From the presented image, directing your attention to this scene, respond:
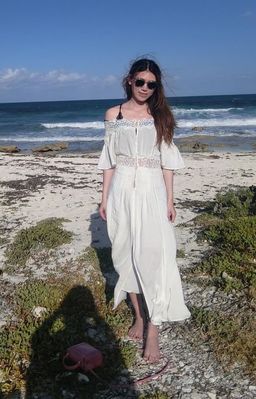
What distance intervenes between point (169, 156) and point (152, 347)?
160 centimetres

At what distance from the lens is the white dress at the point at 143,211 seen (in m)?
3.50

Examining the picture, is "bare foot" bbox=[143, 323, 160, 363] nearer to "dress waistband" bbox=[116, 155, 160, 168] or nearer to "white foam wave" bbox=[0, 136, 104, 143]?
"dress waistband" bbox=[116, 155, 160, 168]

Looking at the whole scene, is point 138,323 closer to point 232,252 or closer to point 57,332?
point 57,332

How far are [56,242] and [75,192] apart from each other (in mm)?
4155

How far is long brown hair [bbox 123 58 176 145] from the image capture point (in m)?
3.43

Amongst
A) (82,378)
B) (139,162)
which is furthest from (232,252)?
(82,378)

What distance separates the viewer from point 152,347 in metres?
3.71

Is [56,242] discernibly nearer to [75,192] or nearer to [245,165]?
[75,192]

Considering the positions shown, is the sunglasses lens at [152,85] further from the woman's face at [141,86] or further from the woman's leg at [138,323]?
the woman's leg at [138,323]

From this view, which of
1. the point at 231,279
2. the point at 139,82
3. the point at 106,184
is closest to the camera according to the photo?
the point at 139,82

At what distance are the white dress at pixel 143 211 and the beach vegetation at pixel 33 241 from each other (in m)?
2.69

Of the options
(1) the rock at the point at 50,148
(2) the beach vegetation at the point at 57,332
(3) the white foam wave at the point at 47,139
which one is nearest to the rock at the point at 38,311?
(2) the beach vegetation at the point at 57,332

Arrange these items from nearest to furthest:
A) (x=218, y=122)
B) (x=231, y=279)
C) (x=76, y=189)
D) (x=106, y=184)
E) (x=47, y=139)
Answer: (x=106, y=184), (x=231, y=279), (x=76, y=189), (x=47, y=139), (x=218, y=122)

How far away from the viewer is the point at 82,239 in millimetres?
6957
